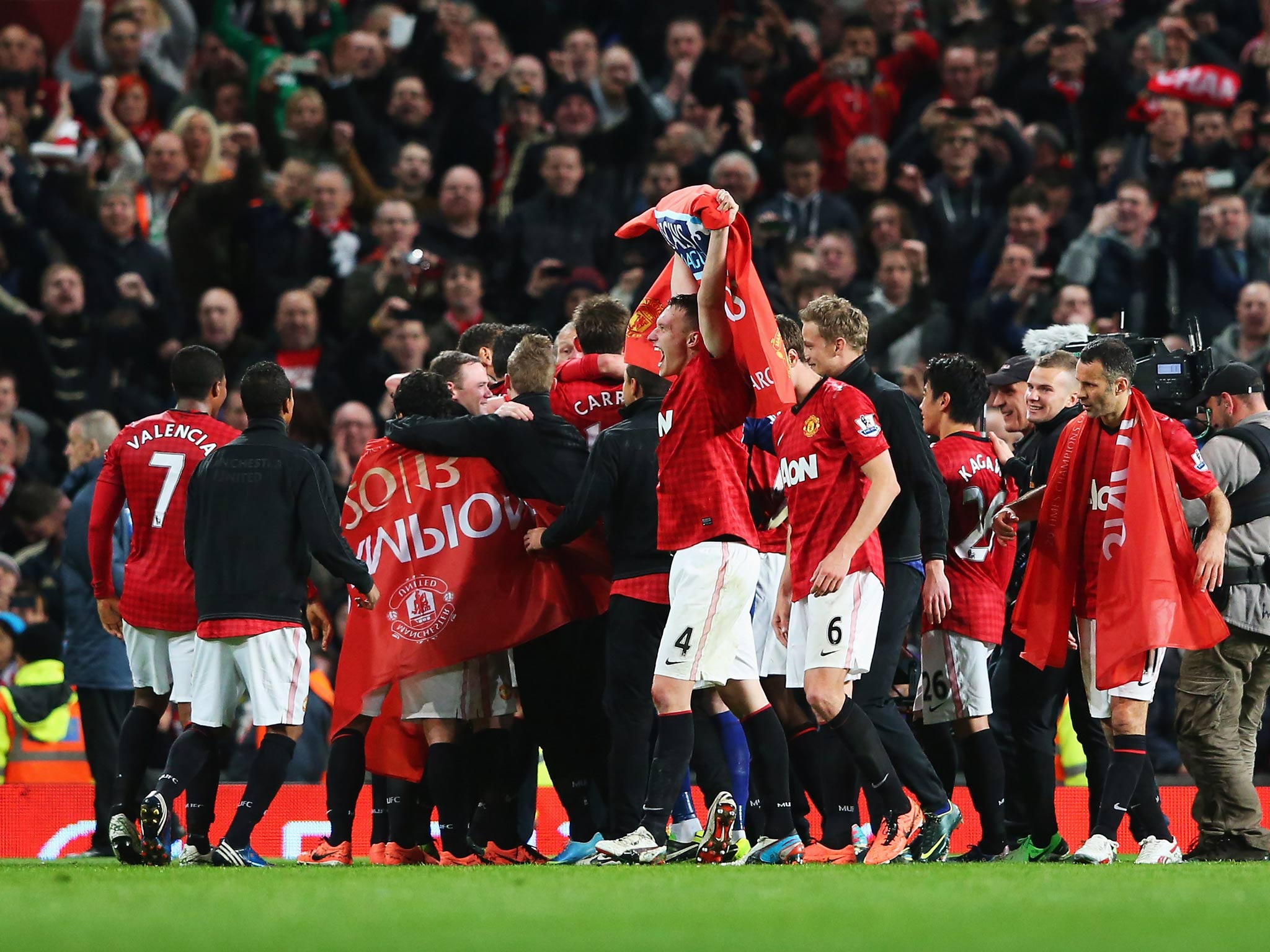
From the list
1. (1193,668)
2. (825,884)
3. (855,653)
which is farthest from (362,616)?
(1193,668)

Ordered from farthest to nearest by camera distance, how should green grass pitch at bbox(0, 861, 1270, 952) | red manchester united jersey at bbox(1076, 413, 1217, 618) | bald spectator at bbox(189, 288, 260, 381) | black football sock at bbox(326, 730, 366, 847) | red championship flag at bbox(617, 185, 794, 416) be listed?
1. bald spectator at bbox(189, 288, 260, 381)
2. black football sock at bbox(326, 730, 366, 847)
3. red manchester united jersey at bbox(1076, 413, 1217, 618)
4. red championship flag at bbox(617, 185, 794, 416)
5. green grass pitch at bbox(0, 861, 1270, 952)

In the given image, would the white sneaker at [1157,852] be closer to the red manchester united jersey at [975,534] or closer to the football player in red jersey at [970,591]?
the football player in red jersey at [970,591]

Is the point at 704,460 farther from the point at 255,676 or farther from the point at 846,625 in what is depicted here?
the point at 255,676

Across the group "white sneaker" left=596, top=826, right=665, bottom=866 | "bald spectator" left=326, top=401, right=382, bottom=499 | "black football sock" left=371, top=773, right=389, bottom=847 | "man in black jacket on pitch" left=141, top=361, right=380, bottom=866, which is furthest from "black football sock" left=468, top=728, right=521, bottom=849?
"bald spectator" left=326, top=401, right=382, bottom=499

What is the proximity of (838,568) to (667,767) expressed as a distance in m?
0.99

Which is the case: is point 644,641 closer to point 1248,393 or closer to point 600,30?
point 1248,393

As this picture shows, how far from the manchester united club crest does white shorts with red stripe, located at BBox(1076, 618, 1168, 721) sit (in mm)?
2709

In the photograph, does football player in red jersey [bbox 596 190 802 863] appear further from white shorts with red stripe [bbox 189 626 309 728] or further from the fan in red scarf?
white shorts with red stripe [bbox 189 626 309 728]

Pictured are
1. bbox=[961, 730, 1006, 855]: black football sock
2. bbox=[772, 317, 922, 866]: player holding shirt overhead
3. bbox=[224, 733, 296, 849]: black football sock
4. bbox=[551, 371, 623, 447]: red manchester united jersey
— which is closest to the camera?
bbox=[772, 317, 922, 866]: player holding shirt overhead

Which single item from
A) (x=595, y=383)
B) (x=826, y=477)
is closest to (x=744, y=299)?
(x=826, y=477)

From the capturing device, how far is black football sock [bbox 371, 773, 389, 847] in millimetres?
8070

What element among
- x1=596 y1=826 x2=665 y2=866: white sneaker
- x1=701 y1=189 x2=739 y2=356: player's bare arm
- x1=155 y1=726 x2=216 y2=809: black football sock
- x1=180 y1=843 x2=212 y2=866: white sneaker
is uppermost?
x1=701 y1=189 x2=739 y2=356: player's bare arm

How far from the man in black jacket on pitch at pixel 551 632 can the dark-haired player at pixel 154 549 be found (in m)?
0.99

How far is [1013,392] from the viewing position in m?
9.03
